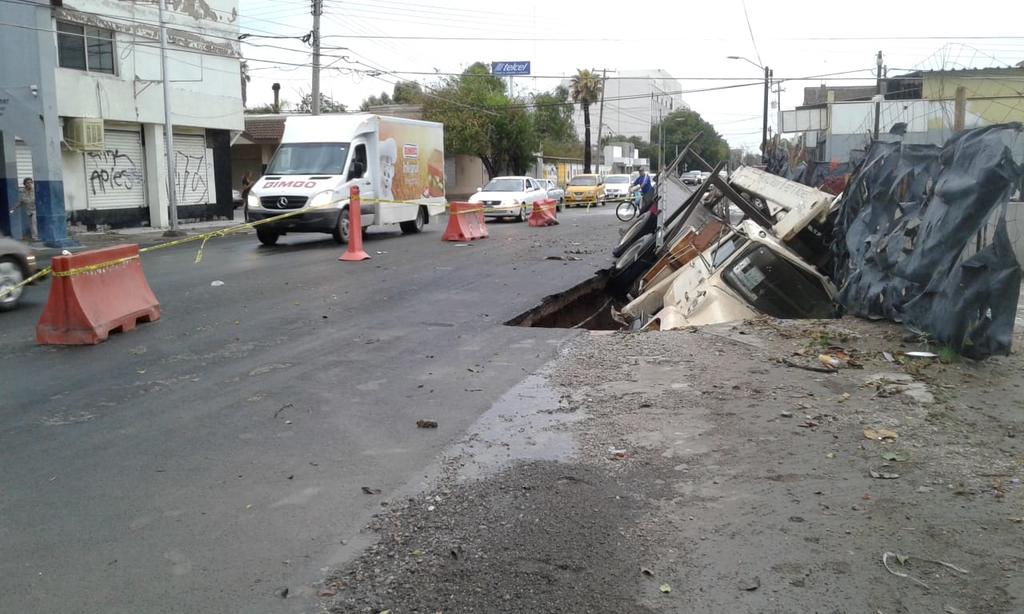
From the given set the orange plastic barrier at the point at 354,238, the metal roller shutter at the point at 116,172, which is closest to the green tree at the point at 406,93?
the metal roller shutter at the point at 116,172

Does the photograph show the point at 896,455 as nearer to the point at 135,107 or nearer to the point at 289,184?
the point at 289,184

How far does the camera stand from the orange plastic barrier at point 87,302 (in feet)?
28.8

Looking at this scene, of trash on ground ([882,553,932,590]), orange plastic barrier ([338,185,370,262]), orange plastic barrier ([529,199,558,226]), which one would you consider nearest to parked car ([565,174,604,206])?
orange plastic barrier ([529,199,558,226])

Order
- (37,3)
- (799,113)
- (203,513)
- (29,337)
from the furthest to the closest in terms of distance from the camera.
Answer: (799,113), (37,3), (29,337), (203,513)

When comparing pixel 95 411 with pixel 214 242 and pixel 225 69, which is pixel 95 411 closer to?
pixel 214 242

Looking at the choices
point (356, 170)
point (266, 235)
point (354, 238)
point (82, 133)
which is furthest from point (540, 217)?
point (82, 133)

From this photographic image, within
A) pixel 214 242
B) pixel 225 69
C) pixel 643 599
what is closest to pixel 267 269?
pixel 214 242

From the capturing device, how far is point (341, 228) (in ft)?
64.2

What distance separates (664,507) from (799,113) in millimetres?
44544

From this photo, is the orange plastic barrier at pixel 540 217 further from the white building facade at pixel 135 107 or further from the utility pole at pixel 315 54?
the white building facade at pixel 135 107

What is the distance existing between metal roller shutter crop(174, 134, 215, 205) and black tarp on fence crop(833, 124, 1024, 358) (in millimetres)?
25725

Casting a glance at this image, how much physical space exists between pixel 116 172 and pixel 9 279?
1762 cm

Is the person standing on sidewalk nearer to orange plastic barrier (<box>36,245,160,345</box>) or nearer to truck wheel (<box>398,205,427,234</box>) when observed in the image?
truck wheel (<box>398,205,427,234</box>)

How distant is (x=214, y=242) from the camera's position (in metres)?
23.0
